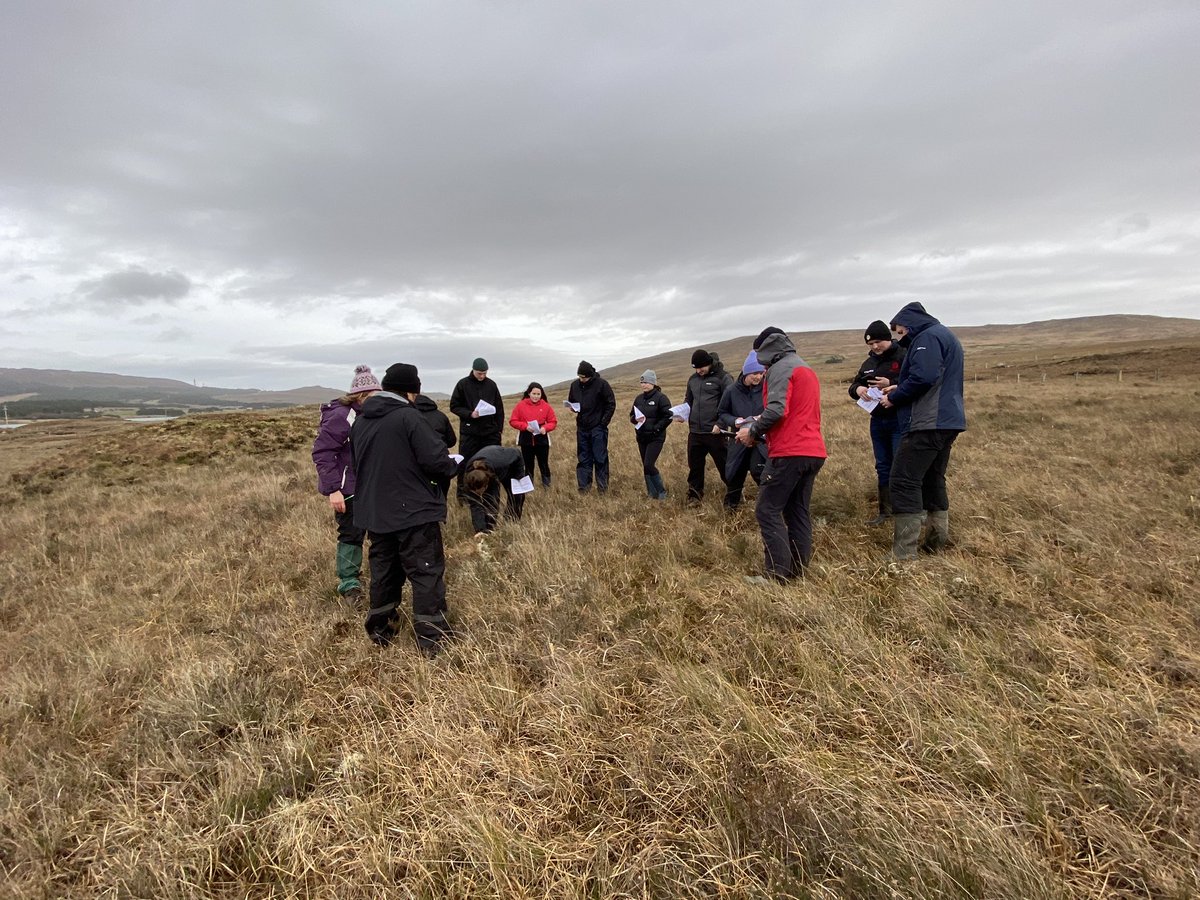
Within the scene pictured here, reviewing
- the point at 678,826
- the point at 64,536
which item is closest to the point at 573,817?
the point at 678,826

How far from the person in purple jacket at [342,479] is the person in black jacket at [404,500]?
1174 mm

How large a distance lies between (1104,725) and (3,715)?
6.07m

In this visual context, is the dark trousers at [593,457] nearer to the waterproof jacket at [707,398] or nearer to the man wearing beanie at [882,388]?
the waterproof jacket at [707,398]

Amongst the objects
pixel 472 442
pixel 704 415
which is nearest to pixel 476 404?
pixel 472 442

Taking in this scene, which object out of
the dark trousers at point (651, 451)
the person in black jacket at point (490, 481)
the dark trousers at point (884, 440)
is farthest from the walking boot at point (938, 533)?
the person in black jacket at point (490, 481)

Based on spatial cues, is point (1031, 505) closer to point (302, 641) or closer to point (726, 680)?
point (726, 680)

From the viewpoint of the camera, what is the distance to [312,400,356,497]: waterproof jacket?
476 cm

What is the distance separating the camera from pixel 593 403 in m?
7.79

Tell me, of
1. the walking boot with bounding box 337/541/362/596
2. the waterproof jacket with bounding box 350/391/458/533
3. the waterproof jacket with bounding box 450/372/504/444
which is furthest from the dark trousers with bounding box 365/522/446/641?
the waterproof jacket with bounding box 450/372/504/444

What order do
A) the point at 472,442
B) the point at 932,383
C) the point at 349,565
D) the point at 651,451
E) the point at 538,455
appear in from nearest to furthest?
the point at 932,383 < the point at 349,565 < the point at 472,442 < the point at 651,451 < the point at 538,455

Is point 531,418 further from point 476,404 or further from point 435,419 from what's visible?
point 435,419

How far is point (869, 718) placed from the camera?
99.3 inches

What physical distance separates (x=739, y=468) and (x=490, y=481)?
2.99 m

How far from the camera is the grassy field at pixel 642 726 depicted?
1886mm
